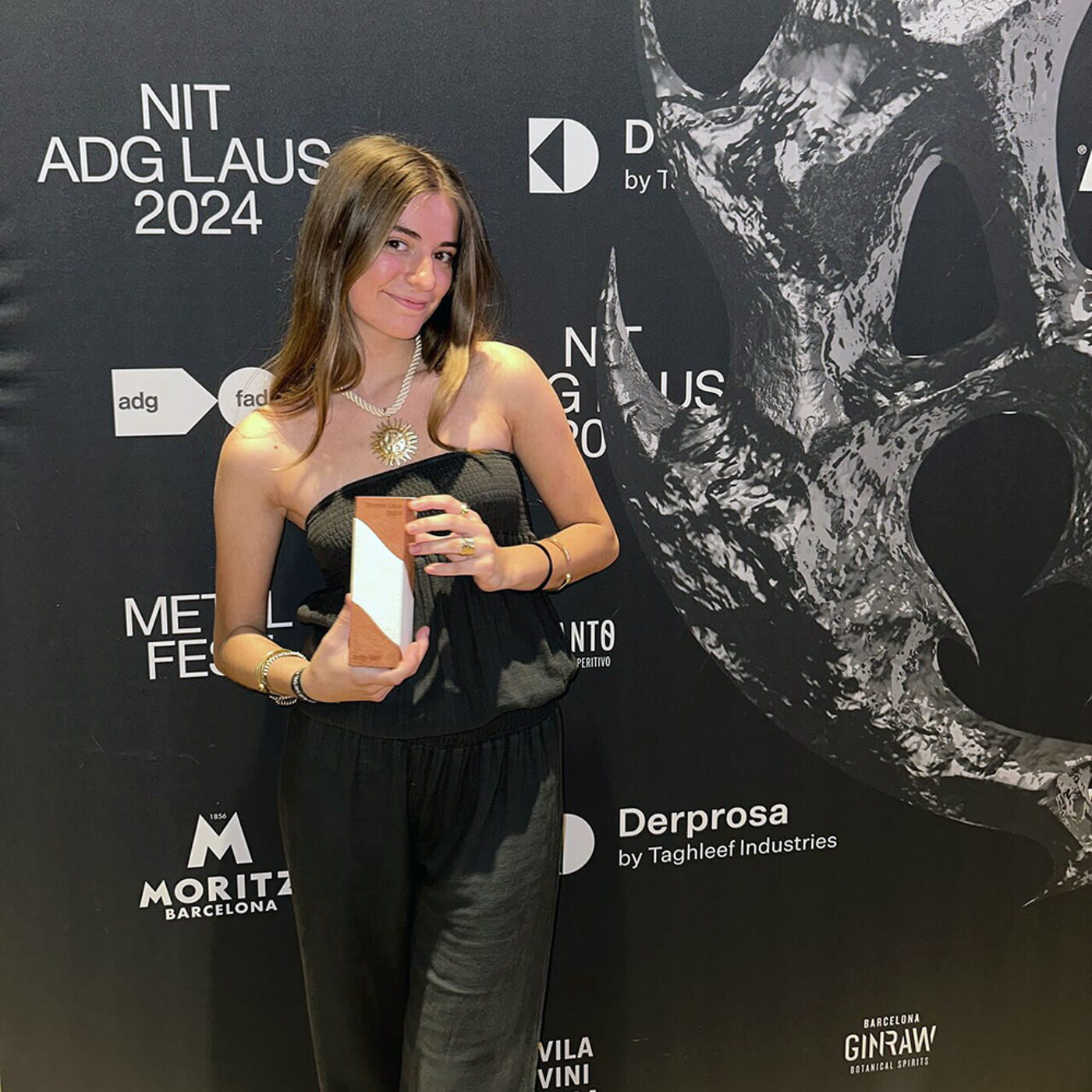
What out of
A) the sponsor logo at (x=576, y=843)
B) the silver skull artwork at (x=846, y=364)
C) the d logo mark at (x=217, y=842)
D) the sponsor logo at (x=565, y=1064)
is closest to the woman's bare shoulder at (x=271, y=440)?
the silver skull artwork at (x=846, y=364)

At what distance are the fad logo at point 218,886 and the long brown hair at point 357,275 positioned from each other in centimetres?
86

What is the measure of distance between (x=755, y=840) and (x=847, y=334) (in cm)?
104

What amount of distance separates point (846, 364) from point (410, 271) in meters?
0.95

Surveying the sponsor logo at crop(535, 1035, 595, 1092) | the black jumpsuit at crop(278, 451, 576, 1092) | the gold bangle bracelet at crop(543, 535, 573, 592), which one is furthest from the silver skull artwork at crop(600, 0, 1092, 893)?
the sponsor logo at crop(535, 1035, 595, 1092)

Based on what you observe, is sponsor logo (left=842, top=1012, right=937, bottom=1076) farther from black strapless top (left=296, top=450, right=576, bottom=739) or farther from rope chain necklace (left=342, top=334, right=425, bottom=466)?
rope chain necklace (left=342, top=334, right=425, bottom=466)

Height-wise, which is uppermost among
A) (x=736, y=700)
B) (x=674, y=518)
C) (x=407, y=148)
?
(x=407, y=148)

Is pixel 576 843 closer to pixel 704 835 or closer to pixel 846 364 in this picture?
pixel 704 835

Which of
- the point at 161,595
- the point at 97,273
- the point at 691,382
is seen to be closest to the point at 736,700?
the point at 691,382

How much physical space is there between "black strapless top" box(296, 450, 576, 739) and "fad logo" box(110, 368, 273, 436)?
42 cm

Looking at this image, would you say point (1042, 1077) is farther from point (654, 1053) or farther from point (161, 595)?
point (161, 595)

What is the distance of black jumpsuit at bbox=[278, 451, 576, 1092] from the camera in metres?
1.69

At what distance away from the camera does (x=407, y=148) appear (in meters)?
1.68

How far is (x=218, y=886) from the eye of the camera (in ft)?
7.25

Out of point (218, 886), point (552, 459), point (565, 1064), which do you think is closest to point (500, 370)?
point (552, 459)
